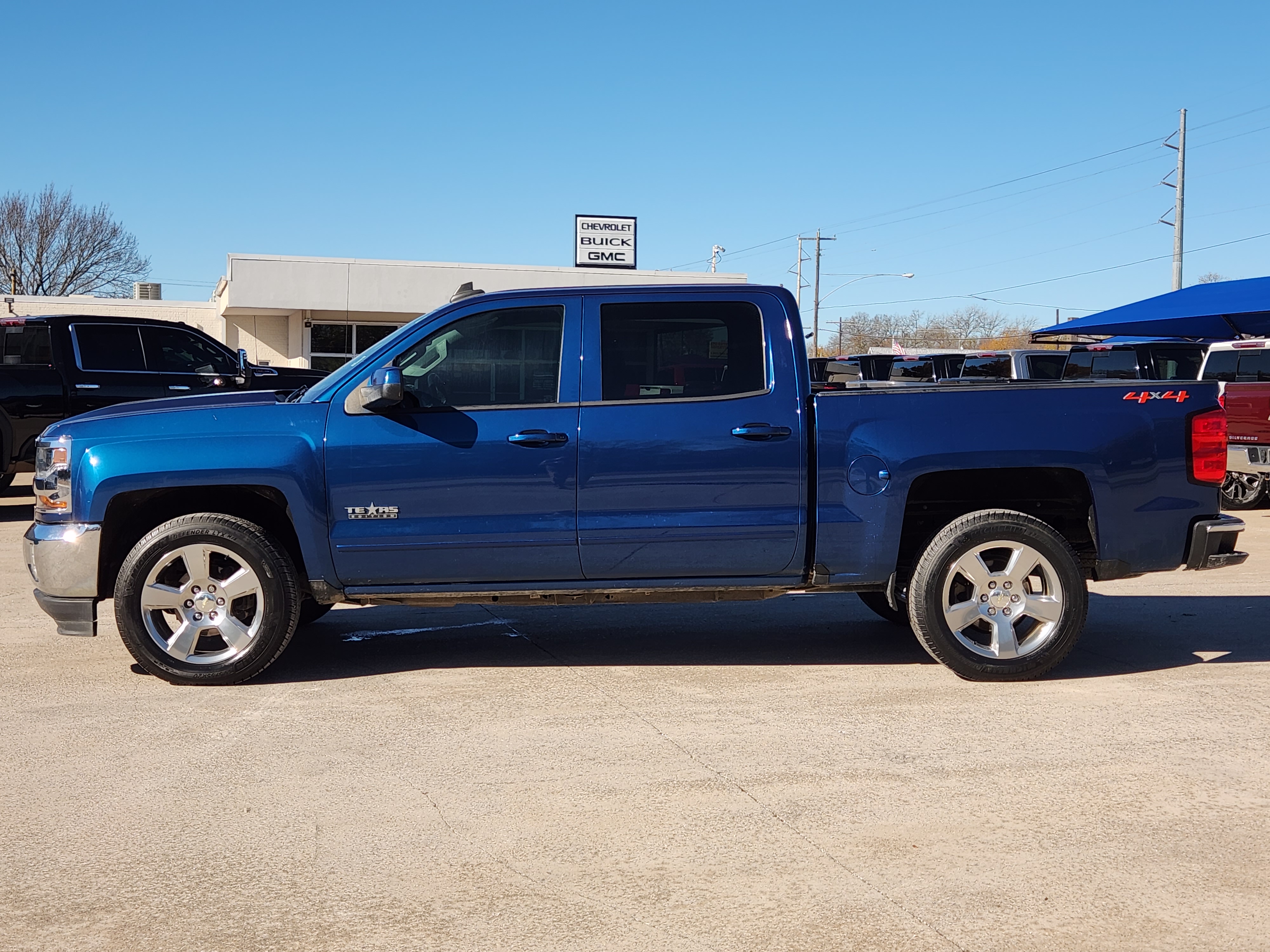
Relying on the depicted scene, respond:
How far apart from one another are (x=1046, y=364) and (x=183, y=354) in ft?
42.4

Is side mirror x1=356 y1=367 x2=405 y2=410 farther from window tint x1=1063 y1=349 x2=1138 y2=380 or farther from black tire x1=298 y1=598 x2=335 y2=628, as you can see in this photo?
window tint x1=1063 y1=349 x2=1138 y2=380

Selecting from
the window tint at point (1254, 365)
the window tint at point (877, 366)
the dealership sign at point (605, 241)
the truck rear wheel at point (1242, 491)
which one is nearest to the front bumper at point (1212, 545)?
the truck rear wheel at point (1242, 491)

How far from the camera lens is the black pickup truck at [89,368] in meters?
13.2

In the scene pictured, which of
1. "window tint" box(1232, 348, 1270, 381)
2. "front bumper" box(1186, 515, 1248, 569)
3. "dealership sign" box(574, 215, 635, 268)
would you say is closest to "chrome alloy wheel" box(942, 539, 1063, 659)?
"front bumper" box(1186, 515, 1248, 569)

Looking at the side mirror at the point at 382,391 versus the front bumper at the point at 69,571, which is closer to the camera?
the side mirror at the point at 382,391

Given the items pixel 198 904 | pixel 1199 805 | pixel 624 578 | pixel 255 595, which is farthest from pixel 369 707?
pixel 1199 805

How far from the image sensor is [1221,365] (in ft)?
48.5

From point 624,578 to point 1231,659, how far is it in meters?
3.32

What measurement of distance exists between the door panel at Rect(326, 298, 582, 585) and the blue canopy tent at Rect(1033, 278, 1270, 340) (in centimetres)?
1576

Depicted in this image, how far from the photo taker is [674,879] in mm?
3729

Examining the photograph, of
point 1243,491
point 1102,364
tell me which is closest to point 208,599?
point 1243,491

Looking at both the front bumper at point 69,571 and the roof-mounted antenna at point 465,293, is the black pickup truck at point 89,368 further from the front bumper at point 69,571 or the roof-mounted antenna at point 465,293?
the front bumper at point 69,571

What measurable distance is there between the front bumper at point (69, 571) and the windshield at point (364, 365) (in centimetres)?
120

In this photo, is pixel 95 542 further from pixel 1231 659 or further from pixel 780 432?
pixel 1231 659
